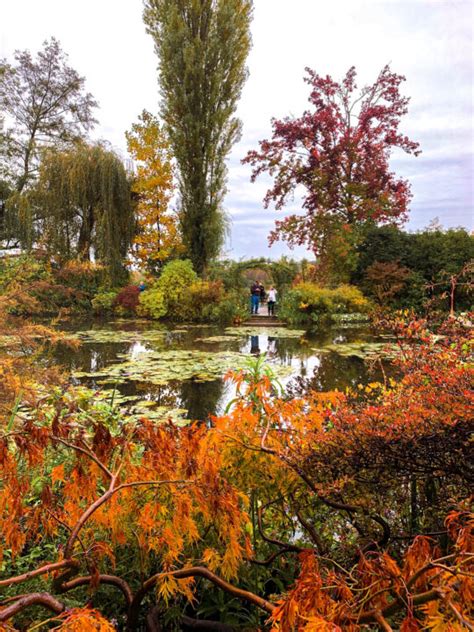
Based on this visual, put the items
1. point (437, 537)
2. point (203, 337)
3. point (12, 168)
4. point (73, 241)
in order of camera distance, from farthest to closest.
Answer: point (12, 168) < point (73, 241) < point (203, 337) < point (437, 537)

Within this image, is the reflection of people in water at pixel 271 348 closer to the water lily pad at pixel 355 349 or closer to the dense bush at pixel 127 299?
the water lily pad at pixel 355 349

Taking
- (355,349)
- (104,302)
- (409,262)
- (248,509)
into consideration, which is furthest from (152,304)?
(248,509)

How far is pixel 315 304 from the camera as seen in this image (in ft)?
50.1

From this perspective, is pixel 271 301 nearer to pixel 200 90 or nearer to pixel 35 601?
pixel 200 90

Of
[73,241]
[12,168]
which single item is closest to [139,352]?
[73,241]

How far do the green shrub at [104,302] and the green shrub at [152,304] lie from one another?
5.62 ft

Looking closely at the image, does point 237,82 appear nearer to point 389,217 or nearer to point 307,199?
point 307,199

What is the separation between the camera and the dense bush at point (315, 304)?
15.2 m

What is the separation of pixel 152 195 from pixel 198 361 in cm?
1367

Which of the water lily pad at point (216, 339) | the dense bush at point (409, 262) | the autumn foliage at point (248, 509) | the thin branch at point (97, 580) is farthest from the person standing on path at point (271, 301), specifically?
the thin branch at point (97, 580)

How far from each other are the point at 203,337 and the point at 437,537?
1052 cm

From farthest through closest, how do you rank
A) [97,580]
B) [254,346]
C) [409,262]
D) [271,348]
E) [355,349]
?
[409,262]
[254,346]
[271,348]
[355,349]
[97,580]

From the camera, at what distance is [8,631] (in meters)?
0.86

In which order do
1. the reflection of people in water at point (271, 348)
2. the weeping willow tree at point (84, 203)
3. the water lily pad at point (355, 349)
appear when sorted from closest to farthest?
the water lily pad at point (355, 349) < the reflection of people in water at point (271, 348) < the weeping willow tree at point (84, 203)
